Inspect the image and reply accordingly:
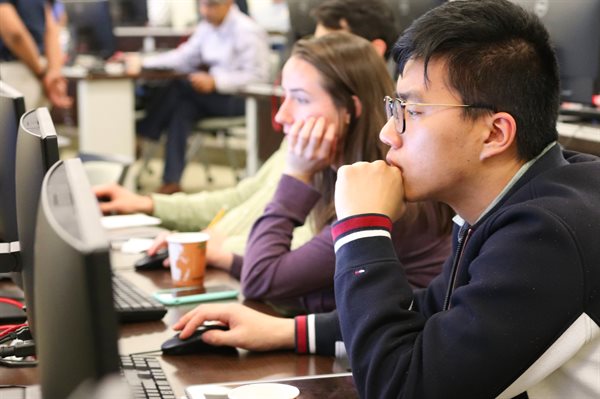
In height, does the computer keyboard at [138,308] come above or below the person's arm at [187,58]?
below

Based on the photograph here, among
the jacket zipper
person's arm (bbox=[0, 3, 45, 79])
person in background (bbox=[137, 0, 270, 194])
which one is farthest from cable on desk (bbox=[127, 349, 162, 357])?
person in background (bbox=[137, 0, 270, 194])

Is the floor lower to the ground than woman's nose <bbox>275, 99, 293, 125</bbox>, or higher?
lower

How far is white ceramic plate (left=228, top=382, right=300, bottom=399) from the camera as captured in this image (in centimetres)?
118

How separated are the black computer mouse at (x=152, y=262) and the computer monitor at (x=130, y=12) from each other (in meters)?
6.53

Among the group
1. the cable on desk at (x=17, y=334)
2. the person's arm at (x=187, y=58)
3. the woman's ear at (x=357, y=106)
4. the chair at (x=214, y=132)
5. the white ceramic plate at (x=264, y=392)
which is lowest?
the chair at (x=214, y=132)

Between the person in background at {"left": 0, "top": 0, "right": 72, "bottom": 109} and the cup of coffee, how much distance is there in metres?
2.64

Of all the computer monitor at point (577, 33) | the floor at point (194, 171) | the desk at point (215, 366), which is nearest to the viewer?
the desk at point (215, 366)

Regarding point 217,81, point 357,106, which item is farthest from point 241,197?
point 217,81

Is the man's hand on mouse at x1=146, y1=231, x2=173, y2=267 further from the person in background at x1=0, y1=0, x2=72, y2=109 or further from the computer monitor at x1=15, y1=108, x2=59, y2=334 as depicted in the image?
the person in background at x1=0, y1=0, x2=72, y2=109

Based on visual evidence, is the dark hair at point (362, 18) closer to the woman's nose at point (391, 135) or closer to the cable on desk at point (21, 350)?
the woman's nose at point (391, 135)

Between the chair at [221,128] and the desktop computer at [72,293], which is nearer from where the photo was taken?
the desktop computer at [72,293]

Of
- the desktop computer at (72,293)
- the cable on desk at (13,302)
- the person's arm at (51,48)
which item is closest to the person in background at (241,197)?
the cable on desk at (13,302)

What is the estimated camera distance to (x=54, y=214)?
0.72 metres

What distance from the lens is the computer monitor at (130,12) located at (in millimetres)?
8148
